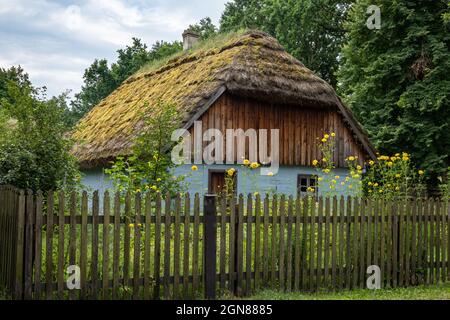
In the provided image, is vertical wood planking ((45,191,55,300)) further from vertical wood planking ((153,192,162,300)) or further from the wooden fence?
vertical wood planking ((153,192,162,300))

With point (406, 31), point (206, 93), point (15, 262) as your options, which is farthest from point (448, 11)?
point (15, 262)

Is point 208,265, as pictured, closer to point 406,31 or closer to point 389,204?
point 389,204

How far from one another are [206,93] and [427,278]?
758 centimetres

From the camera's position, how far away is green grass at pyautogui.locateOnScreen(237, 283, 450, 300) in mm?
6846

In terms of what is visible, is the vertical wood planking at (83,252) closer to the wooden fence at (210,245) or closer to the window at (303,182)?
the wooden fence at (210,245)

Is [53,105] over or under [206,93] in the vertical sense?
under

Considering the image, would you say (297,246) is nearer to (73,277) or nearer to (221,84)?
(73,277)

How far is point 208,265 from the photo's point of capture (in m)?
6.70

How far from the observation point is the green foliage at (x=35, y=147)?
679 centimetres

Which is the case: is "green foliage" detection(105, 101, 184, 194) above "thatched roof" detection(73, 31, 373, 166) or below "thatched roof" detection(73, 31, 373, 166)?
below

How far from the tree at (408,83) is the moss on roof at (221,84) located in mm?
5069

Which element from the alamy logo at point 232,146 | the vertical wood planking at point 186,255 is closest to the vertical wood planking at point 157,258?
the vertical wood planking at point 186,255

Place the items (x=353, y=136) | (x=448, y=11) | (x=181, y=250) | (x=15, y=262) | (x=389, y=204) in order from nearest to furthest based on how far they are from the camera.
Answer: (x=15, y=262), (x=181, y=250), (x=389, y=204), (x=353, y=136), (x=448, y=11)

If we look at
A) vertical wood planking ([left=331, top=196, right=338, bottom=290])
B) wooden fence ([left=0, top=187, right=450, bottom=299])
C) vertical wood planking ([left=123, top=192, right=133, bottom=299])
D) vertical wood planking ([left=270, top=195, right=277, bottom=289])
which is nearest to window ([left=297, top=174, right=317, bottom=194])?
wooden fence ([left=0, top=187, right=450, bottom=299])
